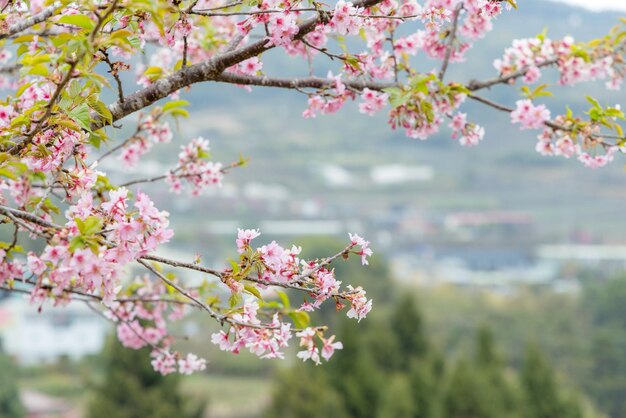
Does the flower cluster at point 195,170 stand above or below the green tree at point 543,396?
above

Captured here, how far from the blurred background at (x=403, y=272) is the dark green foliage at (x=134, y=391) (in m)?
0.03

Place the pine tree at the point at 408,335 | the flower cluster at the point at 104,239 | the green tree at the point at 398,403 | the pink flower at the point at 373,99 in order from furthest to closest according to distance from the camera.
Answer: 1. the pine tree at the point at 408,335
2. the green tree at the point at 398,403
3. the pink flower at the point at 373,99
4. the flower cluster at the point at 104,239

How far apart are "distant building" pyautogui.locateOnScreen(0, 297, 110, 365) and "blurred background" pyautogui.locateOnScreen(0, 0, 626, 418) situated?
11 cm

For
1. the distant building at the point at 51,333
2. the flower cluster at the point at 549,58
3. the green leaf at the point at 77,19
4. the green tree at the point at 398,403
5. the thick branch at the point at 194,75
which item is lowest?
the distant building at the point at 51,333

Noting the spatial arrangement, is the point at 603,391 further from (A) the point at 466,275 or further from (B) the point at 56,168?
(A) the point at 466,275

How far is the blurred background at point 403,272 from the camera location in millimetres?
13336

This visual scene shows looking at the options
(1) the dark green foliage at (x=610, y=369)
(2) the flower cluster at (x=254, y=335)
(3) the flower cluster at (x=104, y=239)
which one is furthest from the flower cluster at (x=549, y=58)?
(1) the dark green foliage at (x=610, y=369)

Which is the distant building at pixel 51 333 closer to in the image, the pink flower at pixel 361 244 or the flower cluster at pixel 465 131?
the flower cluster at pixel 465 131

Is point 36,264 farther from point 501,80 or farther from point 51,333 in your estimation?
point 51,333

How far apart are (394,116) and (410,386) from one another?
10.6m

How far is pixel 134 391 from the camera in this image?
1322cm

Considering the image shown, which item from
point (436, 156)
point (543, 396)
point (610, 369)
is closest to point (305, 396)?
point (543, 396)

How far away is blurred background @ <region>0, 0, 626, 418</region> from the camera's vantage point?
13.3 metres

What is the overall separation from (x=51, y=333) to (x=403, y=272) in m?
30.1
